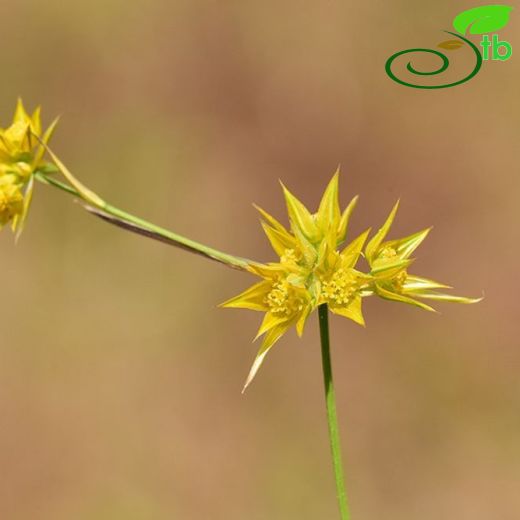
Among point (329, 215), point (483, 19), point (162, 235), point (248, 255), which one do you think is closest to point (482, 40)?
point (483, 19)

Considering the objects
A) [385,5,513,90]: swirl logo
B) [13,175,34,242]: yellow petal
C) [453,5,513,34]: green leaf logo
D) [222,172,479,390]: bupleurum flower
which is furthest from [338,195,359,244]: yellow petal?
[385,5,513,90]: swirl logo

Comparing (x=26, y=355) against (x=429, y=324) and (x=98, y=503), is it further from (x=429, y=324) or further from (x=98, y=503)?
(x=429, y=324)

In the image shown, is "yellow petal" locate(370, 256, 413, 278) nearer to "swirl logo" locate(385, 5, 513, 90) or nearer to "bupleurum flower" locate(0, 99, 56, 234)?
"bupleurum flower" locate(0, 99, 56, 234)

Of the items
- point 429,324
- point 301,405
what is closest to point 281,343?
point 301,405

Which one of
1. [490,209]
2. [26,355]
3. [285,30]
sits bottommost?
[26,355]

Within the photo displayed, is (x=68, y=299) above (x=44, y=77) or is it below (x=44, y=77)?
below

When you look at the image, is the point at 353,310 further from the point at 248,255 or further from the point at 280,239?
the point at 248,255

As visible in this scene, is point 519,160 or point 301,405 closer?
point 301,405

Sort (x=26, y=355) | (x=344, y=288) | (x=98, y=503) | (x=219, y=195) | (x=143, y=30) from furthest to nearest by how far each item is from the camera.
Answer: (x=143, y=30)
(x=219, y=195)
(x=26, y=355)
(x=98, y=503)
(x=344, y=288)
